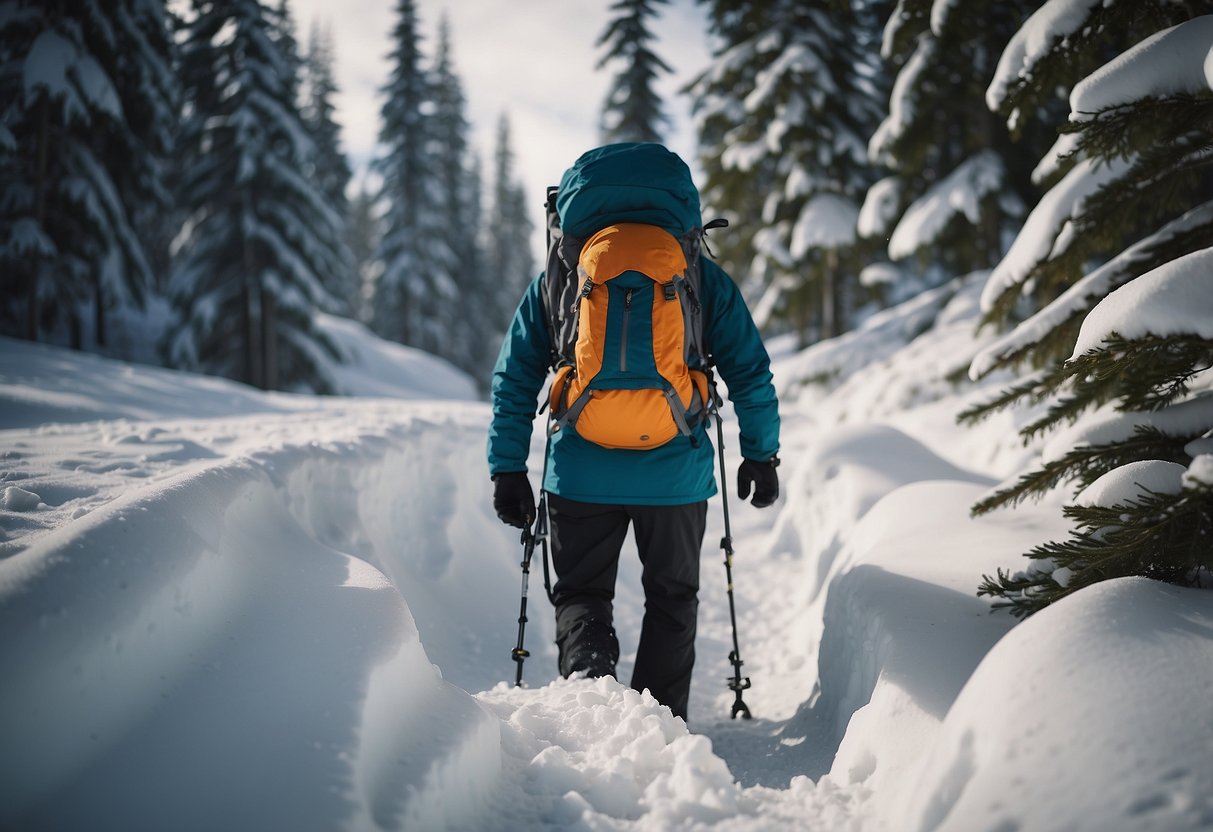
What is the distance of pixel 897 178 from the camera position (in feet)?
38.1

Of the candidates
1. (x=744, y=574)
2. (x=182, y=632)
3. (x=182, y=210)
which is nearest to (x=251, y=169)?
(x=182, y=210)

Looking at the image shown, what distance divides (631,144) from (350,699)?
2507 mm

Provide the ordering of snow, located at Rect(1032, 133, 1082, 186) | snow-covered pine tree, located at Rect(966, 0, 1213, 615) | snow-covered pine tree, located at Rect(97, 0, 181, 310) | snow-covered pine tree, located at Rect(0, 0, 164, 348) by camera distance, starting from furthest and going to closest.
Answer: snow-covered pine tree, located at Rect(97, 0, 181, 310) < snow-covered pine tree, located at Rect(0, 0, 164, 348) < snow, located at Rect(1032, 133, 1082, 186) < snow-covered pine tree, located at Rect(966, 0, 1213, 615)

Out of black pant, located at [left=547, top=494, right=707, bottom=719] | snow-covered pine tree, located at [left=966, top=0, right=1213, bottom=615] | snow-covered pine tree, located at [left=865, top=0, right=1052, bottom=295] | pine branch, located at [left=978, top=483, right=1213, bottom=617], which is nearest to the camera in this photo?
pine branch, located at [left=978, top=483, right=1213, bottom=617]

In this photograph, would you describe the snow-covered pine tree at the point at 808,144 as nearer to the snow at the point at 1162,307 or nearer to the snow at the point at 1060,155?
the snow at the point at 1060,155

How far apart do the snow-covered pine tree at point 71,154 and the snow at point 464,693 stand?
505 inches

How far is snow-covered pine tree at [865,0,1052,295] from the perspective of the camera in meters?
8.98

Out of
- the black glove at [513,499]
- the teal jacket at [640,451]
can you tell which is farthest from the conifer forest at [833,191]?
the black glove at [513,499]

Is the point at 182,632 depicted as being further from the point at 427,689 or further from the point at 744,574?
the point at 744,574

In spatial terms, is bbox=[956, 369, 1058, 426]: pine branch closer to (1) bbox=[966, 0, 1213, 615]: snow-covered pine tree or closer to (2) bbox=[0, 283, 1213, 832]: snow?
(1) bbox=[966, 0, 1213, 615]: snow-covered pine tree

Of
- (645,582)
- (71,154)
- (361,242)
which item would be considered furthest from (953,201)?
(361,242)

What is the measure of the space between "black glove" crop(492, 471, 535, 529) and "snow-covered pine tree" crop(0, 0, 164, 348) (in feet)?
43.4

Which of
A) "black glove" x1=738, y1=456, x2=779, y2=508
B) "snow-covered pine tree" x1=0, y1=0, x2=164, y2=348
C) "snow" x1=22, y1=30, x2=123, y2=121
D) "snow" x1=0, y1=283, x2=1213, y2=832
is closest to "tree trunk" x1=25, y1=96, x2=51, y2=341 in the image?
"snow-covered pine tree" x1=0, y1=0, x2=164, y2=348

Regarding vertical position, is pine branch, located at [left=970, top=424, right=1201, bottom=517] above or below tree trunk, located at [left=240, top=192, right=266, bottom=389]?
below
